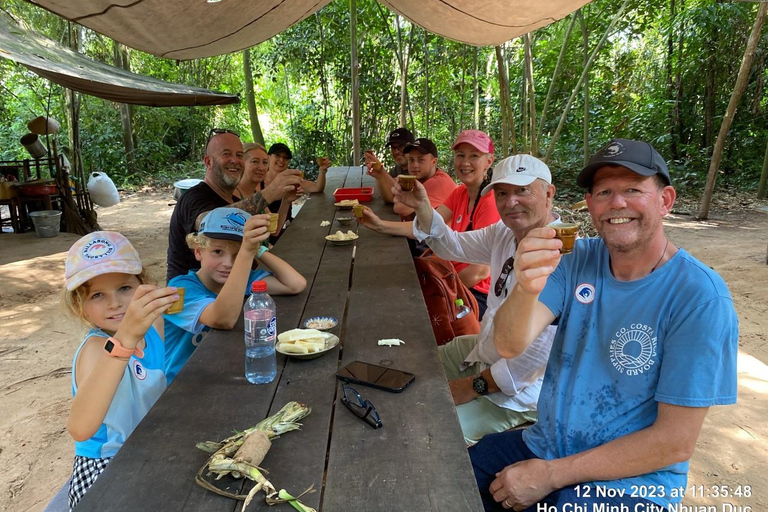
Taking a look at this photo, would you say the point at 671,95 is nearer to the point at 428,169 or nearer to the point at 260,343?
the point at 428,169

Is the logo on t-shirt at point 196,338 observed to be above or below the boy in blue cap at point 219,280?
below

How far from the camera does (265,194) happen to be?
383 centimetres

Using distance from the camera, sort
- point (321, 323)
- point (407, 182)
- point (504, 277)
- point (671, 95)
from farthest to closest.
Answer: point (671, 95), point (407, 182), point (504, 277), point (321, 323)

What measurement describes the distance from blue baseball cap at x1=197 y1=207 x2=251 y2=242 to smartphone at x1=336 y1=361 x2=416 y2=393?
0.87 metres

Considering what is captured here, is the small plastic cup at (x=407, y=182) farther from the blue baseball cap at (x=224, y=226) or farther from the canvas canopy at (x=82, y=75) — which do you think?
the canvas canopy at (x=82, y=75)

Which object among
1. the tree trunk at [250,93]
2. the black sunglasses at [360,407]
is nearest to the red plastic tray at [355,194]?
the black sunglasses at [360,407]

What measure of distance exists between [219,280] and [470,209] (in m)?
2.10

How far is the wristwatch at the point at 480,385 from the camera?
2.43 metres

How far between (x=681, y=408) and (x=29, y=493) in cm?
330

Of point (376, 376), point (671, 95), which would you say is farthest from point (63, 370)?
point (671, 95)

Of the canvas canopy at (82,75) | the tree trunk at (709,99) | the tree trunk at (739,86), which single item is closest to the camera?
the canvas canopy at (82,75)

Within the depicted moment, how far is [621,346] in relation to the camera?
1.71 m

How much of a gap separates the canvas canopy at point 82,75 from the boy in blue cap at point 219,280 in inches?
101

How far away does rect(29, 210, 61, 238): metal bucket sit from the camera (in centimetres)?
864
